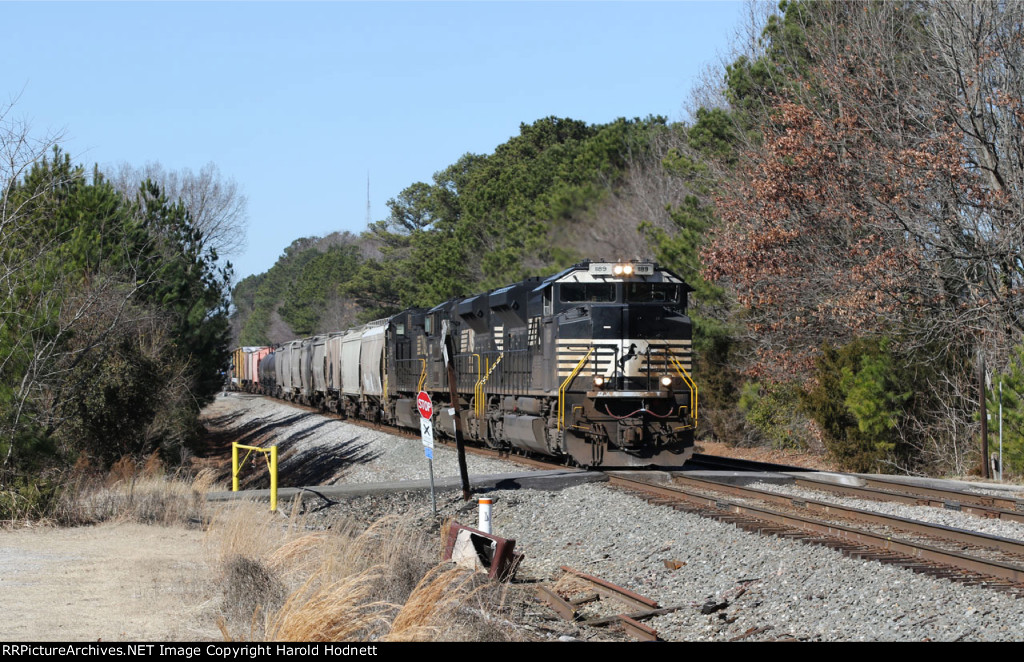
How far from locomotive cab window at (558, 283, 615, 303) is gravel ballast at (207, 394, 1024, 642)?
3.57 meters

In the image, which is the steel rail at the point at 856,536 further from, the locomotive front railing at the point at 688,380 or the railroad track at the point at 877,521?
the locomotive front railing at the point at 688,380

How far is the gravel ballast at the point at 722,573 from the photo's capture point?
301 inches

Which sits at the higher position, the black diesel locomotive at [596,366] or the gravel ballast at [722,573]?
the black diesel locomotive at [596,366]

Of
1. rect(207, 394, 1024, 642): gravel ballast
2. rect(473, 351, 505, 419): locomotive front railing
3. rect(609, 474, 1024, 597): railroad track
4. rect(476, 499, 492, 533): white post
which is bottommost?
rect(207, 394, 1024, 642): gravel ballast

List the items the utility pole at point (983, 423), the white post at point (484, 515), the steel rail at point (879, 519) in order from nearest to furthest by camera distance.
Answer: the steel rail at point (879, 519) → the white post at point (484, 515) → the utility pole at point (983, 423)

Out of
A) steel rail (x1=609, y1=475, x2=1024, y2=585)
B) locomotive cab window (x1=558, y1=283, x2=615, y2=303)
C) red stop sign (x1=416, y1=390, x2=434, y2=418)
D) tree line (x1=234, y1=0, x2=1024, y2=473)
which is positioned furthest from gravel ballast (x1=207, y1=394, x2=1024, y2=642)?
tree line (x1=234, y1=0, x2=1024, y2=473)

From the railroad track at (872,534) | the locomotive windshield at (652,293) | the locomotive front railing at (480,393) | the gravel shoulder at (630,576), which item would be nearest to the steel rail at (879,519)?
the railroad track at (872,534)

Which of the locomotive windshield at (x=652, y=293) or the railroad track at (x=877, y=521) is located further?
the locomotive windshield at (x=652, y=293)

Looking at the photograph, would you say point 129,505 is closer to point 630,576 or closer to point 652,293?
point 630,576

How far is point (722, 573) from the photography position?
9852 mm

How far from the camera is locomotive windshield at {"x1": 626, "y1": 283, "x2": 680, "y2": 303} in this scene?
57.9ft

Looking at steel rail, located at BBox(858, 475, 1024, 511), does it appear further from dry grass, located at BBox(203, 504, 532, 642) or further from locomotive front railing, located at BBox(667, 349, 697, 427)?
dry grass, located at BBox(203, 504, 532, 642)

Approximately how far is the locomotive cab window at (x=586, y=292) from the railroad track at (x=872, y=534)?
3784 mm

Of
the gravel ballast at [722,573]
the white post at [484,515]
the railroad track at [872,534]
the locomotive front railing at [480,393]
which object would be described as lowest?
the gravel ballast at [722,573]
